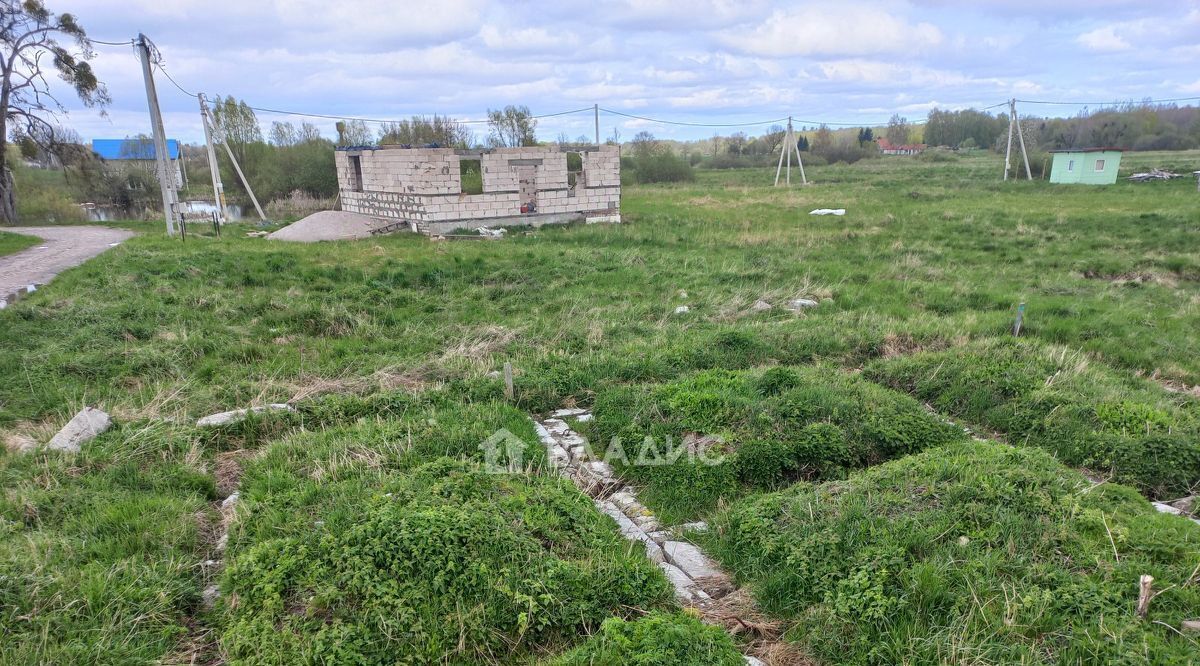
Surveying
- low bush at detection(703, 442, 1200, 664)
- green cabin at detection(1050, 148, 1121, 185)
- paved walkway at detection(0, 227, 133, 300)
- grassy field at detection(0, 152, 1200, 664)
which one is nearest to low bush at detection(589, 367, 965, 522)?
grassy field at detection(0, 152, 1200, 664)

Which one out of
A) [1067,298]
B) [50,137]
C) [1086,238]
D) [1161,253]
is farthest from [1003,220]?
[50,137]

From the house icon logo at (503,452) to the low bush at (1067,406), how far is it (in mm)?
4003

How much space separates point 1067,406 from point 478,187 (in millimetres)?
16676

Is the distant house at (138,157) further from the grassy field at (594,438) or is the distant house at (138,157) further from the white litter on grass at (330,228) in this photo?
the grassy field at (594,438)

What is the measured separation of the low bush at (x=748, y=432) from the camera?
490 cm

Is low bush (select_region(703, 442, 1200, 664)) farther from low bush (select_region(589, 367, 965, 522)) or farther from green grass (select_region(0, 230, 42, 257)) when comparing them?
green grass (select_region(0, 230, 42, 257))

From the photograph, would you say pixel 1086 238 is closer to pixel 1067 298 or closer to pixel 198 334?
pixel 1067 298

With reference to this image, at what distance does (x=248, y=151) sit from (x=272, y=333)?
2825 cm

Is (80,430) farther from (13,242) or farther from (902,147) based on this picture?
(902,147)

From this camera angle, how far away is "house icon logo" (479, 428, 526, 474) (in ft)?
15.5

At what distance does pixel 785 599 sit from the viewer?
3564 mm

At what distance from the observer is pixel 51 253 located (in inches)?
564

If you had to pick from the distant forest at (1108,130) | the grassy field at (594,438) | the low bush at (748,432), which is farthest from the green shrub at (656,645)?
the distant forest at (1108,130)

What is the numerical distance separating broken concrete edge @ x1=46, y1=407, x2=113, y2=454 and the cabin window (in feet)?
55.2
